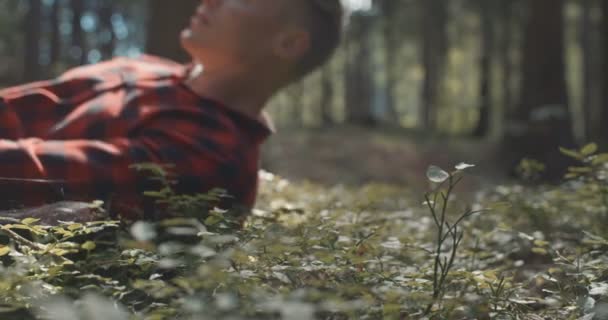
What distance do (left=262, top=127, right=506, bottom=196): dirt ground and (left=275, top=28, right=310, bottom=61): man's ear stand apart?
7.86 meters

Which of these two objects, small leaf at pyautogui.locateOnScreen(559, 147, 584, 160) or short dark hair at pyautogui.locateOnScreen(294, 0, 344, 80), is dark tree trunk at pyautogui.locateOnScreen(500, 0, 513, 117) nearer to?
short dark hair at pyautogui.locateOnScreen(294, 0, 344, 80)

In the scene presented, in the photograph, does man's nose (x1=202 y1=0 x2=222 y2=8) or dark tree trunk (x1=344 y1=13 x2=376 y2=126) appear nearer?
man's nose (x1=202 y1=0 x2=222 y2=8)

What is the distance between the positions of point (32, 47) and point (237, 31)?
497 inches

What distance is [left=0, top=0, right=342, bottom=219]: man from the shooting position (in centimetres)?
222

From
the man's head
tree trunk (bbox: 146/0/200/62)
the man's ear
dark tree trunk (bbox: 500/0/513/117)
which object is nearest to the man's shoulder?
the man's head

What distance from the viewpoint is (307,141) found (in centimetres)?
1518

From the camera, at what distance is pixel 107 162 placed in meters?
2.27

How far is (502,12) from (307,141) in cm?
1320

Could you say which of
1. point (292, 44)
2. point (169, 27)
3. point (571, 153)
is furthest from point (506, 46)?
point (571, 153)

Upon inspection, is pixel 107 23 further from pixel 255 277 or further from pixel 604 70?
pixel 255 277

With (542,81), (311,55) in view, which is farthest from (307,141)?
(311,55)

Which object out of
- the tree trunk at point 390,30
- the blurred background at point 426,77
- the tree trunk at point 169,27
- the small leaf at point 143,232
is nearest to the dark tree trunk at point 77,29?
the blurred background at point 426,77

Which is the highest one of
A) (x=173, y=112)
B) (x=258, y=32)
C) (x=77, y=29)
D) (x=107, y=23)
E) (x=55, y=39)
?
(x=107, y=23)

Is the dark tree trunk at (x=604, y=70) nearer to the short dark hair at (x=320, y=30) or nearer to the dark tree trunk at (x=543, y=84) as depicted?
the dark tree trunk at (x=543, y=84)
